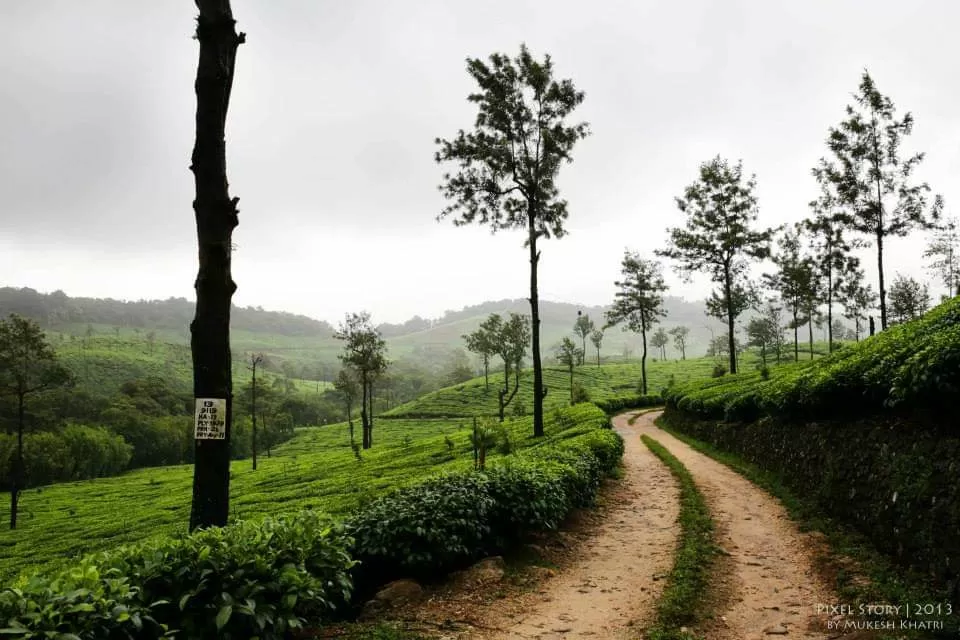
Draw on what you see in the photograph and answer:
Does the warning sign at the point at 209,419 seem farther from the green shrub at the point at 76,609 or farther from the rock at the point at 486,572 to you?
the rock at the point at 486,572

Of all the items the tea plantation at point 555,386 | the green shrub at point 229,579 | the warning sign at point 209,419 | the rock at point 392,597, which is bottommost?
the tea plantation at point 555,386

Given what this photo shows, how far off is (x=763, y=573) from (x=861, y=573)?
115cm

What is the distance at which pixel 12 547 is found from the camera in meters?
39.5

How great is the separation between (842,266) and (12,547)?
63.9 m

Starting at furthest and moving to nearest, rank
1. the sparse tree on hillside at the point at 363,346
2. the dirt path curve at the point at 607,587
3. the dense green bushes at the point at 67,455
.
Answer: the dense green bushes at the point at 67,455 < the sparse tree on hillside at the point at 363,346 < the dirt path curve at the point at 607,587

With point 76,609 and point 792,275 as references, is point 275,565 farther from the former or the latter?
point 792,275

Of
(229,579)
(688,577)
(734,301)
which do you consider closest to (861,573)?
(688,577)

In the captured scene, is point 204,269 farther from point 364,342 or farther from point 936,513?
point 364,342

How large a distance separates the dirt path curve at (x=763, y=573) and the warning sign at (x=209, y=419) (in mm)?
5992

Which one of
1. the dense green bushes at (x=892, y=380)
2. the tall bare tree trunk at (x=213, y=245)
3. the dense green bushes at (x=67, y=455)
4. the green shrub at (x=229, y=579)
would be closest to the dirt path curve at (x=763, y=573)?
the dense green bushes at (x=892, y=380)

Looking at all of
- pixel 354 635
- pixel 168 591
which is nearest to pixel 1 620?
pixel 168 591

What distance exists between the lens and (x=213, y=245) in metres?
6.50

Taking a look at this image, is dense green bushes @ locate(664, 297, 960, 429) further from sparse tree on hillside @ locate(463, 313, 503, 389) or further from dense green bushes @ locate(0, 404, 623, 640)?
sparse tree on hillside @ locate(463, 313, 503, 389)

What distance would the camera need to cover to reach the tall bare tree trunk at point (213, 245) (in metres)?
6.33
